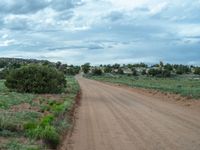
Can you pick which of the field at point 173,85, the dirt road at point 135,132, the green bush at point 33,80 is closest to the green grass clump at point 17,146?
the dirt road at point 135,132

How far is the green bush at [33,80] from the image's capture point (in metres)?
47.2

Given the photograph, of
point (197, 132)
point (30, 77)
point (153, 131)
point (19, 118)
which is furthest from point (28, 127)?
point (30, 77)

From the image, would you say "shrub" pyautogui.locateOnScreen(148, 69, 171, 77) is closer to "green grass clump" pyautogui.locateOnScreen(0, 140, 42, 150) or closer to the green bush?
the green bush

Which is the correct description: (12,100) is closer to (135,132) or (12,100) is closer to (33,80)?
(33,80)

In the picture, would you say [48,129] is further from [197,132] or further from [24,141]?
[197,132]

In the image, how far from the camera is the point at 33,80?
4753cm

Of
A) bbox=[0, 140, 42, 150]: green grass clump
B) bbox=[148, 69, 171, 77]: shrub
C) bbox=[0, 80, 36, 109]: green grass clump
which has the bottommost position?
bbox=[148, 69, 171, 77]: shrub

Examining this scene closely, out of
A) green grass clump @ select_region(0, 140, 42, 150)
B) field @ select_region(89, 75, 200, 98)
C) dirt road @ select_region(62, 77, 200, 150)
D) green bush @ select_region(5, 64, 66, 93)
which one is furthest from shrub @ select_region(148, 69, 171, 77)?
green grass clump @ select_region(0, 140, 42, 150)

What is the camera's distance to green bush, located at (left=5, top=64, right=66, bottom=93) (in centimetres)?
4722

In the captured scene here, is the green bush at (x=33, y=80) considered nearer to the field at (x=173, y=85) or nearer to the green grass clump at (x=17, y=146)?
the field at (x=173, y=85)

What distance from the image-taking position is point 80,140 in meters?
16.8

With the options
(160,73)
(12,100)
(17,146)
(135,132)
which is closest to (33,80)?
(12,100)

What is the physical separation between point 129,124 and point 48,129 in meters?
6.83

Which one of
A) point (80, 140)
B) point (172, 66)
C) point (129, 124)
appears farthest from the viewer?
point (172, 66)
